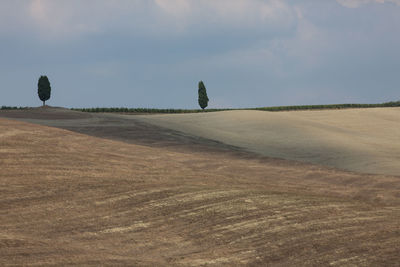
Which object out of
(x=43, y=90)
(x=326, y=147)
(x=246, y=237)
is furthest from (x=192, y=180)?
(x=43, y=90)

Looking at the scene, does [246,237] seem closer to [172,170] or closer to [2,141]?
[172,170]

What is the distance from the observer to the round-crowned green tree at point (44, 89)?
237ft

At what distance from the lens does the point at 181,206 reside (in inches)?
639

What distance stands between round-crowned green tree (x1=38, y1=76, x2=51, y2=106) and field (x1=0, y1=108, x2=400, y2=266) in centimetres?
4479

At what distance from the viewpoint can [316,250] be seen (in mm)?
12477

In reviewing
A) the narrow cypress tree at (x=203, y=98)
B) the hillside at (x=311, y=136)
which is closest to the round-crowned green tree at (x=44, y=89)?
the narrow cypress tree at (x=203, y=98)

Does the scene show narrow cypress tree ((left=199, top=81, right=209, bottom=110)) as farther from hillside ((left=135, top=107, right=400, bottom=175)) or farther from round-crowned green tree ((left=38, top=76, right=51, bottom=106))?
hillside ((left=135, top=107, right=400, bottom=175))

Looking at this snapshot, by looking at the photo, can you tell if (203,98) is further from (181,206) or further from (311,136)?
(181,206)

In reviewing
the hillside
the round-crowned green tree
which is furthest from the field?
the round-crowned green tree

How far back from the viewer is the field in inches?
489

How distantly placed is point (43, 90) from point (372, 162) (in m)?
53.5

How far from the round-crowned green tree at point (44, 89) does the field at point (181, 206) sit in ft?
147

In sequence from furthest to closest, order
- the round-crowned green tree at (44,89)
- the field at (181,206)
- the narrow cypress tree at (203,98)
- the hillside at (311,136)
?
the narrow cypress tree at (203,98), the round-crowned green tree at (44,89), the hillside at (311,136), the field at (181,206)

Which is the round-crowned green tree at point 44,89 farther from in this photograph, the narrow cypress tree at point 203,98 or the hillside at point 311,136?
the hillside at point 311,136
